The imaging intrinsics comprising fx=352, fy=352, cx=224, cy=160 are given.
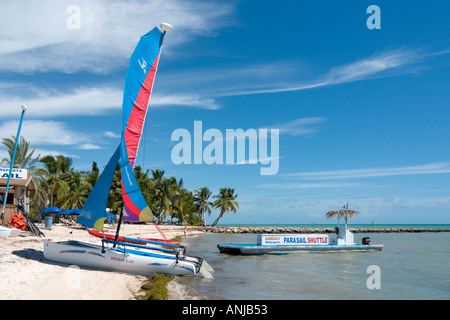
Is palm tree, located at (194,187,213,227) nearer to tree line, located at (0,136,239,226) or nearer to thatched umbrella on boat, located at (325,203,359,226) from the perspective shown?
tree line, located at (0,136,239,226)

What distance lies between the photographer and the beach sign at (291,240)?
33375 millimetres

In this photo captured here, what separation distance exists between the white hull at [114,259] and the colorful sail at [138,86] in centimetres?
453

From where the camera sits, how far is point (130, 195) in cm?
1783

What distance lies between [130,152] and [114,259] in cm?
533

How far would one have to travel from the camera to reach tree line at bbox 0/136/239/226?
154 feet

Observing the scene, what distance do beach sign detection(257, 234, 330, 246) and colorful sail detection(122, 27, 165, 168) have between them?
18901 mm

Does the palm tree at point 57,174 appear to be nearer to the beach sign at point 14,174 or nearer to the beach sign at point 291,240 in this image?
the beach sign at point 14,174

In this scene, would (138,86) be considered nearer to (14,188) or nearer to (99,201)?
(99,201)

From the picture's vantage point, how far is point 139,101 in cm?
1855

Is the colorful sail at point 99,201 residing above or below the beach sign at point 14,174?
below

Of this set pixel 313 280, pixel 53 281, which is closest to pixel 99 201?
pixel 53 281

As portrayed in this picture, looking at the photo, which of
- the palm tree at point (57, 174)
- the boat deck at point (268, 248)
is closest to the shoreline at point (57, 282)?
the boat deck at point (268, 248)
